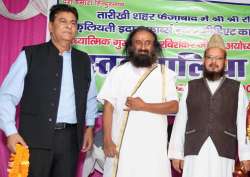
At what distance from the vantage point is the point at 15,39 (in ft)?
16.0

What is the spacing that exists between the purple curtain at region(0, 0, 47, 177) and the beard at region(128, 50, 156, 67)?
4.96ft

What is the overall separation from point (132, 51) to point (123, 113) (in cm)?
59

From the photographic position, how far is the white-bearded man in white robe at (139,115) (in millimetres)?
3613

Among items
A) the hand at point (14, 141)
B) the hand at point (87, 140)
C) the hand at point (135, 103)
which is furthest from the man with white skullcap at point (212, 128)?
the hand at point (14, 141)

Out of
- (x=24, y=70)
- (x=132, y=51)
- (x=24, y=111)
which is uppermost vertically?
(x=132, y=51)

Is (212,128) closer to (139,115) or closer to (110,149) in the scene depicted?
(139,115)

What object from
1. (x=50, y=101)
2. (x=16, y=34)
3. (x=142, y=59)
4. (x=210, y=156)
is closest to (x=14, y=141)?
(x=50, y=101)

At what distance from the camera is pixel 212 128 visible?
3.62 meters

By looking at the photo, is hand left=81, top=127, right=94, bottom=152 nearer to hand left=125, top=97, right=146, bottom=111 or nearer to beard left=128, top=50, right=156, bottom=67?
hand left=125, top=97, right=146, bottom=111

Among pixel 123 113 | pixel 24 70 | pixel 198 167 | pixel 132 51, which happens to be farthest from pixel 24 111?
pixel 198 167

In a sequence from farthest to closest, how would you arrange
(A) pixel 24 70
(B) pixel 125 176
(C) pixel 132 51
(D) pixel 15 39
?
(D) pixel 15 39, (C) pixel 132 51, (B) pixel 125 176, (A) pixel 24 70

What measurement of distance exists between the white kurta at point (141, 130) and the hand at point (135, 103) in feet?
0.24

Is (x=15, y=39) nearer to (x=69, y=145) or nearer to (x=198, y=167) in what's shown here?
(x=69, y=145)

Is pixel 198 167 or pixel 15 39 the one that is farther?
pixel 15 39
